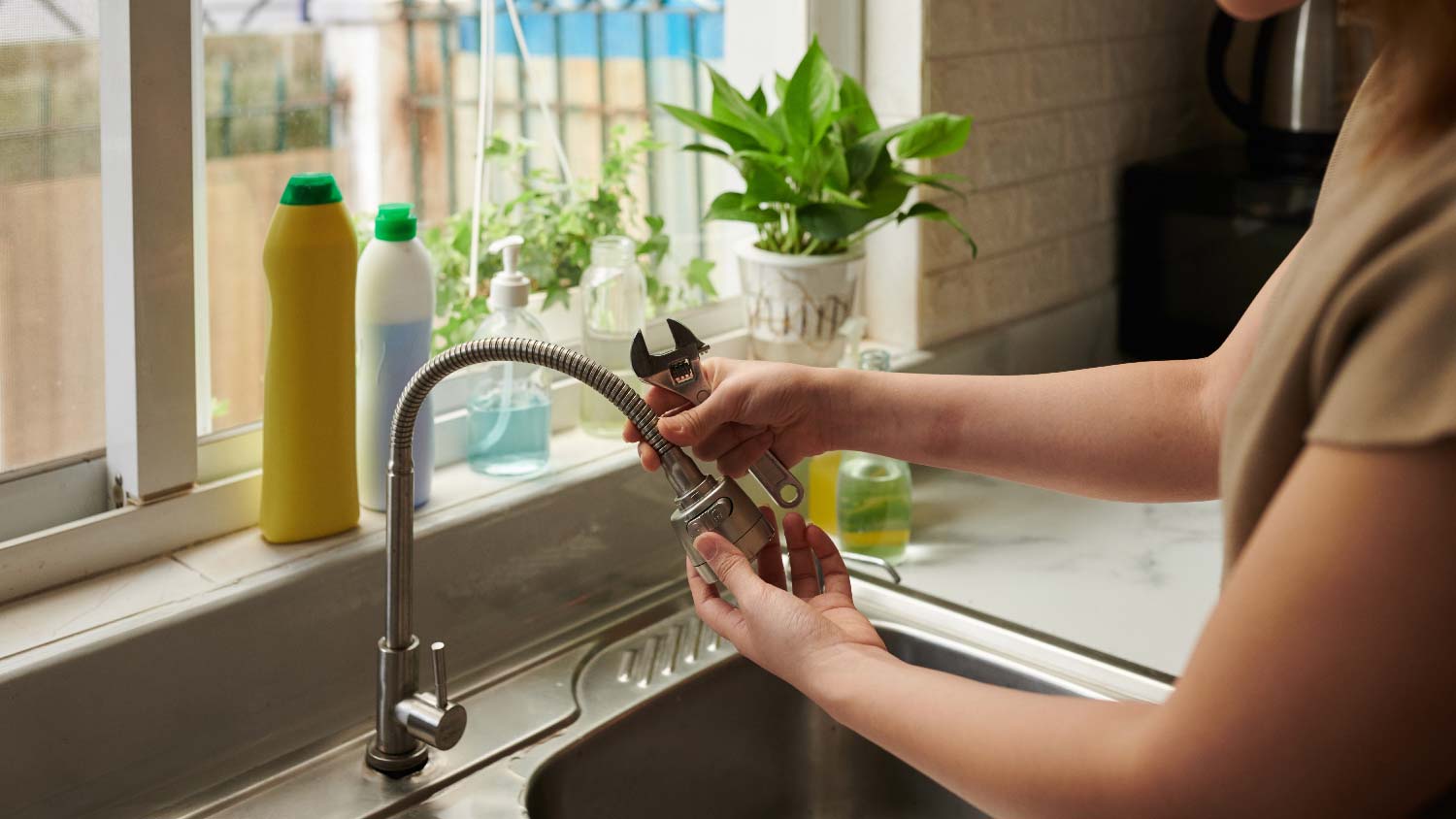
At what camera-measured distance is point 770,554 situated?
96 centimetres

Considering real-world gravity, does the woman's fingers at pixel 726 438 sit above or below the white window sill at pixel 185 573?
above

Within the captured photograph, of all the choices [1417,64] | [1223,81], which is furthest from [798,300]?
[1417,64]

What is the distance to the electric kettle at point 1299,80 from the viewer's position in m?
1.88

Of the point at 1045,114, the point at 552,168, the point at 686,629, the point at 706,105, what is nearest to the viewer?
the point at 686,629

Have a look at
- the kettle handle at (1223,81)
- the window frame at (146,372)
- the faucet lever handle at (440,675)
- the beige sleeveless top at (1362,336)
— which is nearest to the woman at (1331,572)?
the beige sleeveless top at (1362,336)

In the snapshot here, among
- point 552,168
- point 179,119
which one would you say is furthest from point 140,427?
point 552,168

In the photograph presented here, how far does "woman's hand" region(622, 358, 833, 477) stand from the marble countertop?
1.21 feet

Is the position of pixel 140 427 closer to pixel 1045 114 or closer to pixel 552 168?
pixel 552 168

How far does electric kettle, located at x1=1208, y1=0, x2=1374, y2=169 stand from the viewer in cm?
188

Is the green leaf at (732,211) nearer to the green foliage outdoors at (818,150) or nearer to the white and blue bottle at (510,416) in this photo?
the green foliage outdoors at (818,150)

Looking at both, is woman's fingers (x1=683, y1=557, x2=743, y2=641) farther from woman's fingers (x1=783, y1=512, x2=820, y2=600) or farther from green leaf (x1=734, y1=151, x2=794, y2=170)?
green leaf (x1=734, y1=151, x2=794, y2=170)

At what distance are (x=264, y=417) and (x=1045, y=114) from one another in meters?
1.16

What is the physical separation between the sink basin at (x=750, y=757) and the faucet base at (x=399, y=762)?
121 mm

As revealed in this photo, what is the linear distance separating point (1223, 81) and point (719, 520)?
1.38 meters
